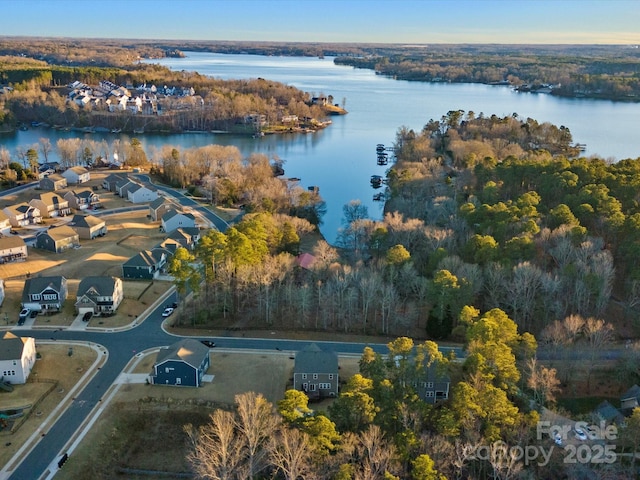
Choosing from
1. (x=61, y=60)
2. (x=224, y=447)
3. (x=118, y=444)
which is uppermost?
(x=61, y=60)

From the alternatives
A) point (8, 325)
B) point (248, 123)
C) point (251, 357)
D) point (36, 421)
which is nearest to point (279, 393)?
point (251, 357)

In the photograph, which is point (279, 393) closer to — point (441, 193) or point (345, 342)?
point (345, 342)

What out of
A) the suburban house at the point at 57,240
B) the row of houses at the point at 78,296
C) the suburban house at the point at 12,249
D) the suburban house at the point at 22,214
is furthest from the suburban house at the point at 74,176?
the row of houses at the point at 78,296

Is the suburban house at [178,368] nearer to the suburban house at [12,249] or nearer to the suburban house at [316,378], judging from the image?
the suburban house at [316,378]

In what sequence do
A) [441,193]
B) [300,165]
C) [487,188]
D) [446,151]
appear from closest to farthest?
[487,188] → [441,193] → [446,151] → [300,165]

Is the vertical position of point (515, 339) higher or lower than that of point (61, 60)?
lower

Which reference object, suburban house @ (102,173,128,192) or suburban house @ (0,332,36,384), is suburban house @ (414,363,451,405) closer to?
suburban house @ (0,332,36,384)
